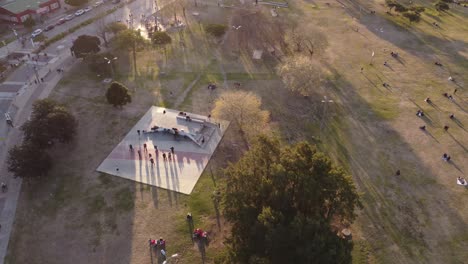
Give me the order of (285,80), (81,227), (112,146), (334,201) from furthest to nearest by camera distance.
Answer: (285,80), (112,146), (81,227), (334,201)

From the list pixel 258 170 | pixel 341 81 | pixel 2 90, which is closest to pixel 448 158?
pixel 341 81

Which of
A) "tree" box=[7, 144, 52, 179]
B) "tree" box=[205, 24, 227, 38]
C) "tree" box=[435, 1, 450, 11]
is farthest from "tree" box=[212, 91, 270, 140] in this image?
A: "tree" box=[435, 1, 450, 11]

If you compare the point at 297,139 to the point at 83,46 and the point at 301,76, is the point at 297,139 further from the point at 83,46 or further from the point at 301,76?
the point at 83,46

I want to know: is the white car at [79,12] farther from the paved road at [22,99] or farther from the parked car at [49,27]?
the parked car at [49,27]

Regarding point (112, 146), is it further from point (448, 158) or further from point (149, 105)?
point (448, 158)

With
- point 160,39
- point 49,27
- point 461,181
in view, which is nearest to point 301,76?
point 461,181

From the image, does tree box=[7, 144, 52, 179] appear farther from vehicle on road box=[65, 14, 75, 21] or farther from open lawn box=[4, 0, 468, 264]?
vehicle on road box=[65, 14, 75, 21]
